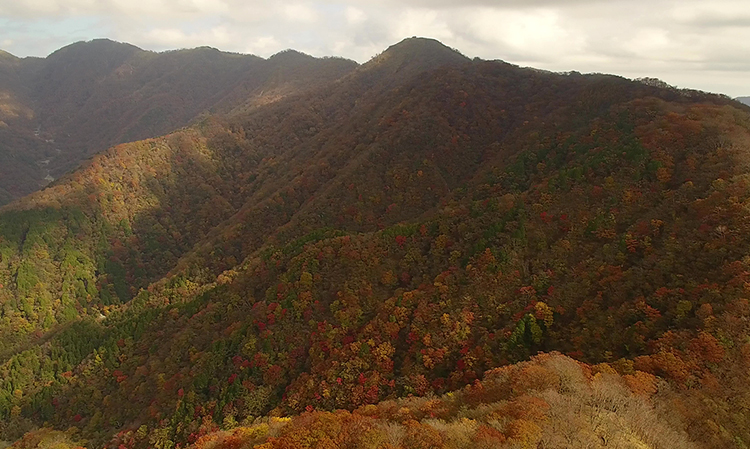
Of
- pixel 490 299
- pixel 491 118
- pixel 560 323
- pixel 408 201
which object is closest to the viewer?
pixel 560 323

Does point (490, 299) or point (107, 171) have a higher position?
point (107, 171)

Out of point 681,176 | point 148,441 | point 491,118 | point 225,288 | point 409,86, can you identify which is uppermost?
point 409,86

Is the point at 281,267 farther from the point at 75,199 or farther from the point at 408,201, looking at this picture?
the point at 75,199

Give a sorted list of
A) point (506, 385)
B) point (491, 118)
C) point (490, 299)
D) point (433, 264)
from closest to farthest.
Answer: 1. point (506, 385)
2. point (490, 299)
3. point (433, 264)
4. point (491, 118)

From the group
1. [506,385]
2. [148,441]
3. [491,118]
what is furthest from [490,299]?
[491,118]

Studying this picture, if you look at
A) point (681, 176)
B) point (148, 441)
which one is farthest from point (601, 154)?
point (148, 441)

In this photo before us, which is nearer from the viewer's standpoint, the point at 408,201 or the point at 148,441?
the point at 148,441
